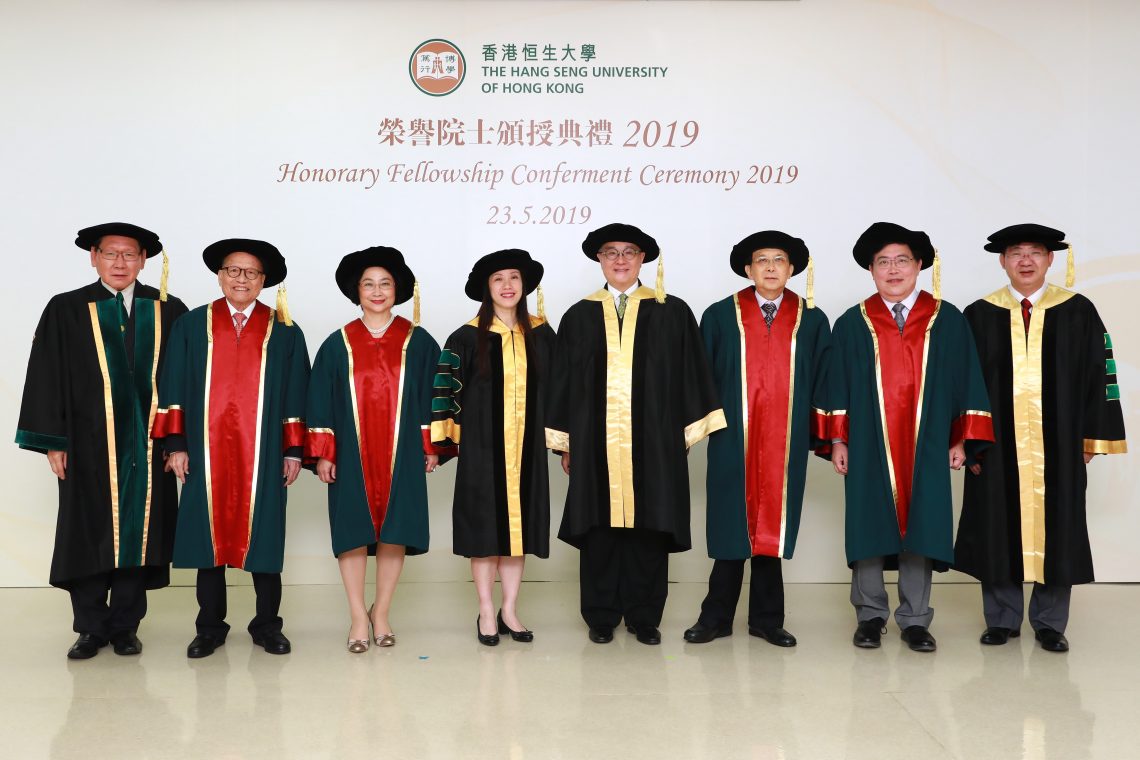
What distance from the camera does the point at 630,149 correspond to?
225 inches

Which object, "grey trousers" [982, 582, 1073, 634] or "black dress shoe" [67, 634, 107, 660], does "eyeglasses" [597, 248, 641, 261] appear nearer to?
"grey trousers" [982, 582, 1073, 634]

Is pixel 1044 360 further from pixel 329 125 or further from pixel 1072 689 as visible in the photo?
pixel 329 125

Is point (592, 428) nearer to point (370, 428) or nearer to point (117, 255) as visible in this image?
point (370, 428)

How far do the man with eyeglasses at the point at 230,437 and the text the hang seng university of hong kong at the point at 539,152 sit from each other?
Result: 1.63m

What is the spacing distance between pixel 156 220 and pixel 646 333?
118 inches

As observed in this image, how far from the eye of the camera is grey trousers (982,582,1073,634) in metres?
4.30

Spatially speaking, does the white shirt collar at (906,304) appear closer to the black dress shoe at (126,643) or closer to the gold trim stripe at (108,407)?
the gold trim stripe at (108,407)

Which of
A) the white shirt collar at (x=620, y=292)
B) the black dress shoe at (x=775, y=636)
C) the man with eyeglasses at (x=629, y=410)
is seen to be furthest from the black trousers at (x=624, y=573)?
the white shirt collar at (x=620, y=292)

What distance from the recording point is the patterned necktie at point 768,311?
14.2 ft

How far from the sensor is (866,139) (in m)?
5.74

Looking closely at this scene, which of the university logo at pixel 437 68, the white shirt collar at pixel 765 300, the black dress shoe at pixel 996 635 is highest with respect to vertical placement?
the university logo at pixel 437 68

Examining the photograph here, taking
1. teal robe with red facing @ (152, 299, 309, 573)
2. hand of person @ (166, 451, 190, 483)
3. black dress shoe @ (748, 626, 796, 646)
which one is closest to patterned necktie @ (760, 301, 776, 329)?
black dress shoe @ (748, 626, 796, 646)

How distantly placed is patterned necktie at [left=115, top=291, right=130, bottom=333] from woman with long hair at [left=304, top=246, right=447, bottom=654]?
81 centimetres

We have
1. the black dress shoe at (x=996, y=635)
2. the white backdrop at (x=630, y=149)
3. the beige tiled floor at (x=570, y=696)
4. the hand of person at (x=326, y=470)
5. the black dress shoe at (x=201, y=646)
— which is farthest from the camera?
the white backdrop at (x=630, y=149)
